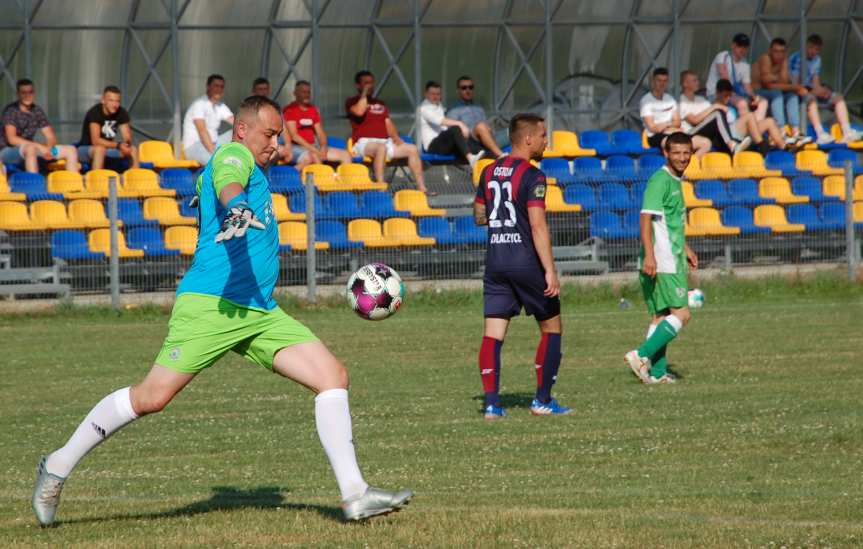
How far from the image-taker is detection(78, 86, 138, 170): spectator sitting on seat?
2166 centimetres

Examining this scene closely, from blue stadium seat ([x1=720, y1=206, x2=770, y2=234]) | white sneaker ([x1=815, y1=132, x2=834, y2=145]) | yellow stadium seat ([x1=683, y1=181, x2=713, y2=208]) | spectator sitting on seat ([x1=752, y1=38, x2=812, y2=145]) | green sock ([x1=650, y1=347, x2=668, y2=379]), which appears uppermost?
spectator sitting on seat ([x1=752, y1=38, x2=812, y2=145])

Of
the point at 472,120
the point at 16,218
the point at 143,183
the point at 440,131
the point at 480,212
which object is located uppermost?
the point at 472,120

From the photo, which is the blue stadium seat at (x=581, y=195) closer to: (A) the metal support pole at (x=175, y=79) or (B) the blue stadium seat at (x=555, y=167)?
(B) the blue stadium seat at (x=555, y=167)

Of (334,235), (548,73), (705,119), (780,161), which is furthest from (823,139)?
(334,235)

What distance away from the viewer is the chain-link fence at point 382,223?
18906mm

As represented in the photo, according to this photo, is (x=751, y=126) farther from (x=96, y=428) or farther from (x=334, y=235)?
(x=96, y=428)

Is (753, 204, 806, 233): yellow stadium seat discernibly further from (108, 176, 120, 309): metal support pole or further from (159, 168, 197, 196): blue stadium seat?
(108, 176, 120, 309): metal support pole

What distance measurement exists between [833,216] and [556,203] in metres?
3.93

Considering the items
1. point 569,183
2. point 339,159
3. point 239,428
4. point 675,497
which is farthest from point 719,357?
point 339,159

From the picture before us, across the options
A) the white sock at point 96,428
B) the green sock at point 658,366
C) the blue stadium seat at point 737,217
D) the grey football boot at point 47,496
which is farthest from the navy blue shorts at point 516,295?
the blue stadium seat at point 737,217

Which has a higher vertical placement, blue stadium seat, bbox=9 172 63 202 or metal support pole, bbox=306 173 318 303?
blue stadium seat, bbox=9 172 63 202

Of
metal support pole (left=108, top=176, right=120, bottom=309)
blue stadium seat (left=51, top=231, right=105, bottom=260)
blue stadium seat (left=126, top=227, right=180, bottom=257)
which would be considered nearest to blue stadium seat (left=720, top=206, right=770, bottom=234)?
blue stadium seat (left=126, top=227, right=180, bottom=257)

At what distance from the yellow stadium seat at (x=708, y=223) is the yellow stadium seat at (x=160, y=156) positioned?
7352 mm

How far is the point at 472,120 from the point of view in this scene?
24.5m
